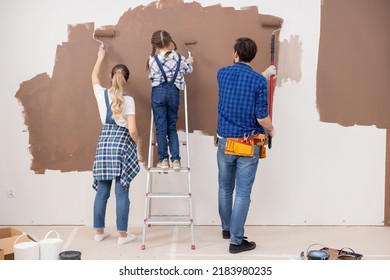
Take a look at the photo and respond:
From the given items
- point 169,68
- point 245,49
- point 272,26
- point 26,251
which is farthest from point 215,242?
point 272,26

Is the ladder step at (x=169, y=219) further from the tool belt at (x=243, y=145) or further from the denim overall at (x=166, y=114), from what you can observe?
the tool belt at (x=243, y=145)

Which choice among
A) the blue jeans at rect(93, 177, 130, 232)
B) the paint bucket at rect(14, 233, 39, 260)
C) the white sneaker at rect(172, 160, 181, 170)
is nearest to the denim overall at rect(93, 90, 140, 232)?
the blue jeans at rect(93, 177, 130, 232)

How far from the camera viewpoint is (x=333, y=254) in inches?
155

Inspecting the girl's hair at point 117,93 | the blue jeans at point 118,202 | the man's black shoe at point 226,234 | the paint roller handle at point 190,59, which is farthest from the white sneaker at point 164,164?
the paint roller handle at point 190,59

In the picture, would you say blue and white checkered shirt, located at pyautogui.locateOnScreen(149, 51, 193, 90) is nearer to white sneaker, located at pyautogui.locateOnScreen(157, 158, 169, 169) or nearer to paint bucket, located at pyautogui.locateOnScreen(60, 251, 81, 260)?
white sneaker, located at pyautogui.locateOnScreen(157, 158, 169, 169)

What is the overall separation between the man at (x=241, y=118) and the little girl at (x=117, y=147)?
2.33ft

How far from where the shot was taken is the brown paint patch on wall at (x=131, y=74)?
5.04m

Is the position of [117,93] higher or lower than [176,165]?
higher

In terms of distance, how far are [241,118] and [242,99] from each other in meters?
0.14

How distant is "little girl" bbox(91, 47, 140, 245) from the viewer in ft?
14.6

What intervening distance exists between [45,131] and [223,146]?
171cm

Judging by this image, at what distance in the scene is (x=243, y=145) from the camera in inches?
168

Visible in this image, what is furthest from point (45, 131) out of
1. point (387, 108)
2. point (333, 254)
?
point (387, 108)

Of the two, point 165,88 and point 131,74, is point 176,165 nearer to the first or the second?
point 165,88
